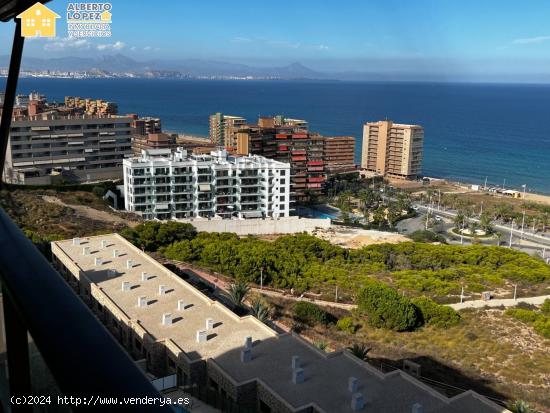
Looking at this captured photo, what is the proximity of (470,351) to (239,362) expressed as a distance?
5.63m

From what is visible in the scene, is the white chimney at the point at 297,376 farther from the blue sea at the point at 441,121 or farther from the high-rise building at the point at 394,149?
the blue sea at the point at 441,121

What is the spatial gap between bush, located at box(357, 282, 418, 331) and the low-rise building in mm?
4302

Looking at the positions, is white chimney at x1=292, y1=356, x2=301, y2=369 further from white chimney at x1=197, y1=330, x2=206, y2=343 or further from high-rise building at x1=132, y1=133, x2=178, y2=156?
high-rise building at x1=132, y1=133, x2=178, y2=156

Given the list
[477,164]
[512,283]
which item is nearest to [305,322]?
[512,283]

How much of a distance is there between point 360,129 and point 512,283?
6158 centimetres

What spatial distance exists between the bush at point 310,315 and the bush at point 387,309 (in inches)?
37.6

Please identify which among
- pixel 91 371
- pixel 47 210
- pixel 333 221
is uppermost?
pixel 91 371

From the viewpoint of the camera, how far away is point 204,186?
24.0 m

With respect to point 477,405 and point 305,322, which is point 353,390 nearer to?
point 477,405

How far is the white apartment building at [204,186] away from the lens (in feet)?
76.2

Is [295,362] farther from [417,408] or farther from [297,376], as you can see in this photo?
[417,408]

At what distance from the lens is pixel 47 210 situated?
1917cm

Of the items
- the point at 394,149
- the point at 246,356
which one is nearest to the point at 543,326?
the point at 246,356

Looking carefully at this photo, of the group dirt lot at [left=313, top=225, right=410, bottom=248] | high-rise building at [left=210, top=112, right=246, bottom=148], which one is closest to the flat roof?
dirt lot at [left=313, top=225, right=410, bottom=248]
